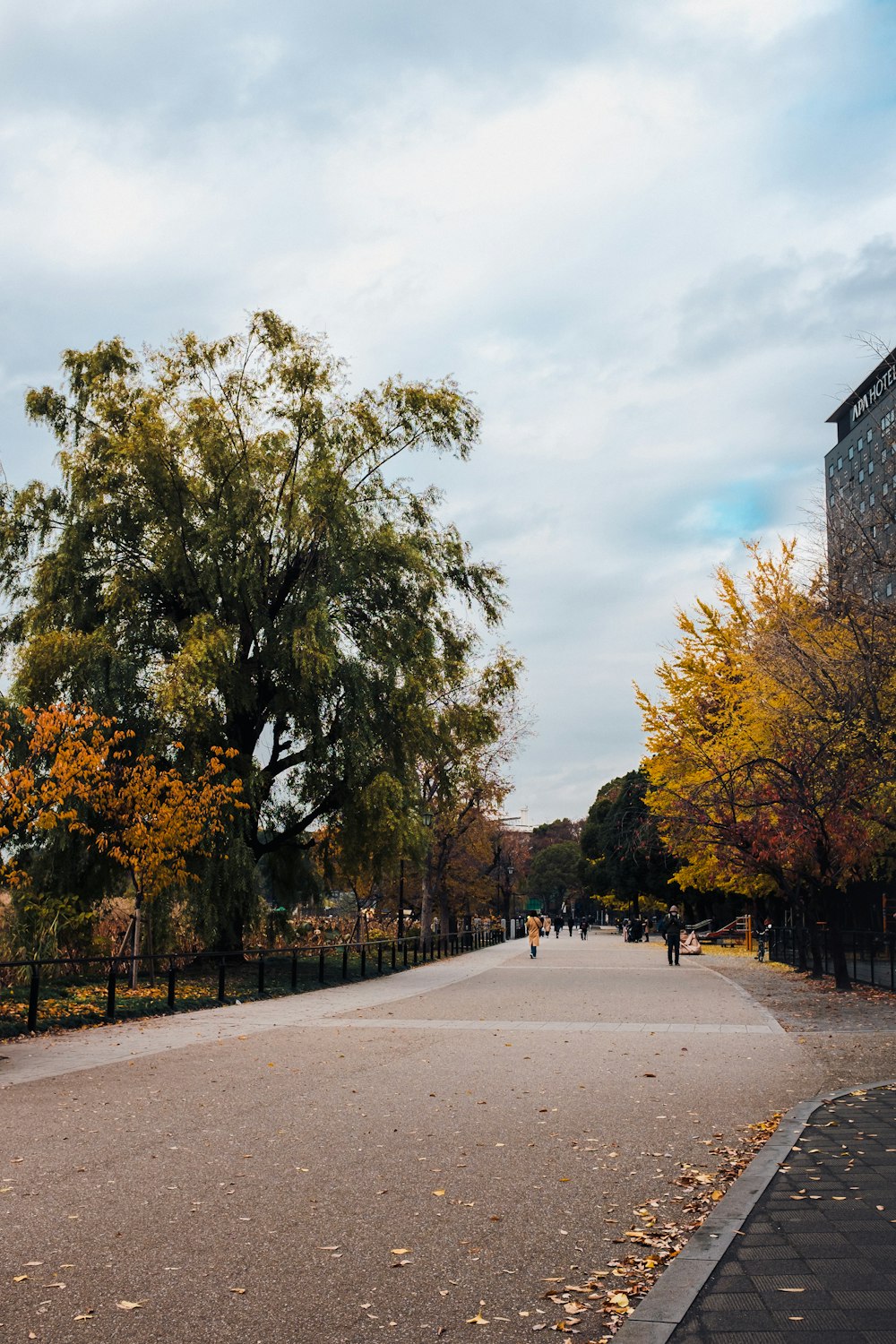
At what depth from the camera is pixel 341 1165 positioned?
7652 millimetres

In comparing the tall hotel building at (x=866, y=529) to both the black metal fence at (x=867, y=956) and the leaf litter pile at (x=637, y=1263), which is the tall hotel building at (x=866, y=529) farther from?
the leaf litter pile at (x=637, y=1263)

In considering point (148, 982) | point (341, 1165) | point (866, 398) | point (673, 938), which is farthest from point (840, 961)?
point (866, 398)

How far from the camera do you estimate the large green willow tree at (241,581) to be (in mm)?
25359

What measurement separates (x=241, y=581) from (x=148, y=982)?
863 cm

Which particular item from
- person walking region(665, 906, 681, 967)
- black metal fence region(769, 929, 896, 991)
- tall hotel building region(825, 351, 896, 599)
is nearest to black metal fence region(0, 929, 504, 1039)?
person walking region(665, 906, 681, 967)

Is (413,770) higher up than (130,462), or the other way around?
(130,462)

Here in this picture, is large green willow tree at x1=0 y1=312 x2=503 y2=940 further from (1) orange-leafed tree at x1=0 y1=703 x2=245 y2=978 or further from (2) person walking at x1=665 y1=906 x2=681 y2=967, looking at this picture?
(2) person walking at x1=665 y1=906 x2=681 y2=967

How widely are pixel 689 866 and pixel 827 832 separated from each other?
20420mm

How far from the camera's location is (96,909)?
25.3m

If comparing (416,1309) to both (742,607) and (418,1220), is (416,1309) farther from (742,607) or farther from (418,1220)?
(742,607)

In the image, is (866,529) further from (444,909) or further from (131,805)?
(444,909)

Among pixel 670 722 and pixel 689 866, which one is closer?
pixel 670 722

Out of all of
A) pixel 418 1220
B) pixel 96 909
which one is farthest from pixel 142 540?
pixel 418 1220

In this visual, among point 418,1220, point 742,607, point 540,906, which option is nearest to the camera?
point 418,1220
